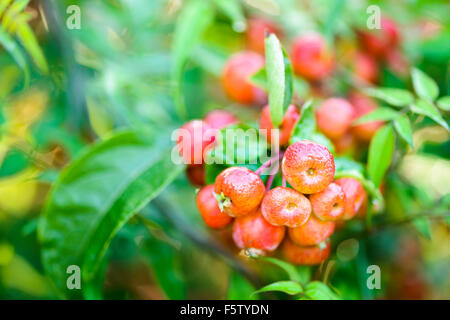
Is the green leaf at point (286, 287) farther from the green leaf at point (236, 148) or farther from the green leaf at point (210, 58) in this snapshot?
the green leaf at point (210, 58)

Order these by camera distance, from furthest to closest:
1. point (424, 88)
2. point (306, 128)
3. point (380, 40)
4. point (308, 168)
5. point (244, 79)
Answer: point (380, 40)
point (244, 79)
point (424, 88)
point (306, 128)
point (308, 168)

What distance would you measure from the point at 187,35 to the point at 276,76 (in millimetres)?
409

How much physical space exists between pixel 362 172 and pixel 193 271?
0.67 meters

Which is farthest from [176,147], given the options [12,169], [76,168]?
[12,169]

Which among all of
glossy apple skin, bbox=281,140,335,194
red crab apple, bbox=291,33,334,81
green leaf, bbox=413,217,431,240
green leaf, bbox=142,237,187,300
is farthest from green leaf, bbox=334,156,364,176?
green leaf, bbox=142,237,187,300

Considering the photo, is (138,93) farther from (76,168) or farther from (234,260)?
(234,260)

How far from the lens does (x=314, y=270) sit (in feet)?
2.68

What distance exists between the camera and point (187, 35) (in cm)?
100

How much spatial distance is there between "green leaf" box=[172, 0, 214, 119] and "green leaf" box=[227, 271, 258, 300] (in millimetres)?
377

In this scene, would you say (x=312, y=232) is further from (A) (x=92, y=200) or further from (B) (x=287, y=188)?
(A) (x=92, y=200)

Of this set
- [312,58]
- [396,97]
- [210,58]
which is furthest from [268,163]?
[210,58]

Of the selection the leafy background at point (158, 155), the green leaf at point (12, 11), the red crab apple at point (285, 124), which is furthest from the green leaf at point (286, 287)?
the green leaf at point (12, 11)

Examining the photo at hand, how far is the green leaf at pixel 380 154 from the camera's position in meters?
0.75

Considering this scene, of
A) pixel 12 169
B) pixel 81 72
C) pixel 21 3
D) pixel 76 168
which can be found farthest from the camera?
pixel 81 72
